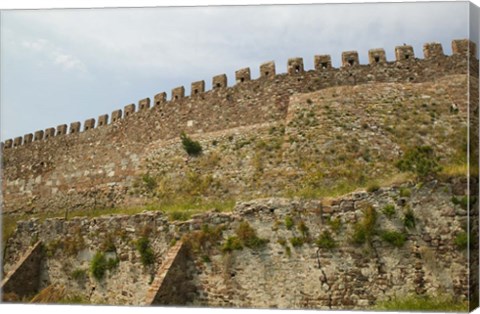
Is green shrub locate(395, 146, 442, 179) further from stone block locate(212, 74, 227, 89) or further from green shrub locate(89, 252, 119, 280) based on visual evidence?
stone block locate(212, 74, 227, 89)

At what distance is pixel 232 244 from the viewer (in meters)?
11.8

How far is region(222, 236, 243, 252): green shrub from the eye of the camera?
11.8 metres

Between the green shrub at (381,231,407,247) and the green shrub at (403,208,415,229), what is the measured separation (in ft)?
0.84

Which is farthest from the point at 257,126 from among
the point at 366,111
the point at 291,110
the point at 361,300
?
the point at 361,300

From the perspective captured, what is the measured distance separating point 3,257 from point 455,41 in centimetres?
1451

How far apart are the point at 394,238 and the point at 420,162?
7.05 ft

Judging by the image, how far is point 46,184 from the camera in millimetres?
23797

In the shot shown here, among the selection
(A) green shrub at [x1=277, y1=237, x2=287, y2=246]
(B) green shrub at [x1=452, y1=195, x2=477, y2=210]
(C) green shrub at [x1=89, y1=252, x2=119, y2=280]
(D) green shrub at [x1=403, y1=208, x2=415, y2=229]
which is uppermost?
(B) green shrub at [x1=452, y1=195, x2=477, y2=210]

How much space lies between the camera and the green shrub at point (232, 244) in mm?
11750

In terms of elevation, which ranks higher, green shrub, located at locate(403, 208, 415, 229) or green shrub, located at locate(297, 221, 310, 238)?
green shrub, located at locate(403, 208, 415, 229)

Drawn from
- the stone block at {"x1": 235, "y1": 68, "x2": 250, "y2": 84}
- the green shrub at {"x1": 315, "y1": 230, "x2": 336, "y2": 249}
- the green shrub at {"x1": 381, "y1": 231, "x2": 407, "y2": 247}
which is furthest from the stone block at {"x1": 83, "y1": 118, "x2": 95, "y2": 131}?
the green shrub at {"x1": 381, "y1": 231, "x2": 407, "y2": 247}

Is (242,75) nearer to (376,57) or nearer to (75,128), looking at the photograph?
(376,57)

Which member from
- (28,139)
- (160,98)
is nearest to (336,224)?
(160,98)

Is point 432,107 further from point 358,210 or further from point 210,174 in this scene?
point 210,174
